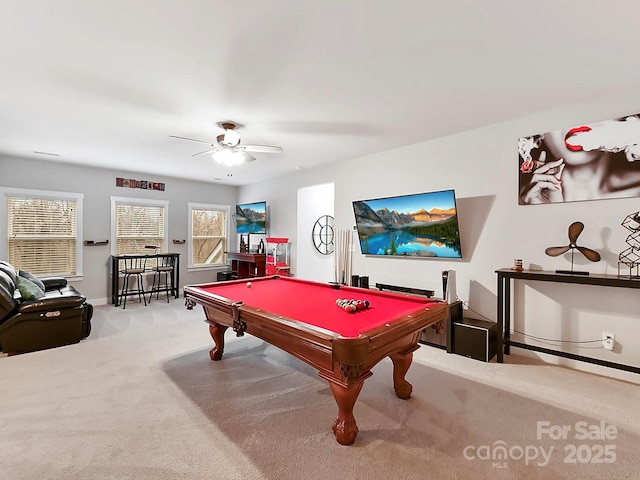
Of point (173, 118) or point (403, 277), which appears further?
point (403, 277)

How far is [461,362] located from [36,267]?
682 centimetres

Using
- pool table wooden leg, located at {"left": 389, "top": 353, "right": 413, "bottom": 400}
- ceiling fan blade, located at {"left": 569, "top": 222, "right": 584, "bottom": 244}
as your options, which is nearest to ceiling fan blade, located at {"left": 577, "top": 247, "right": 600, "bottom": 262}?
ceiling fan blade, located at {"left": 569, "top": 222, "right": 584, "bottom": 244}

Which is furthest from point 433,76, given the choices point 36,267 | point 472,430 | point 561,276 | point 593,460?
point 36,267

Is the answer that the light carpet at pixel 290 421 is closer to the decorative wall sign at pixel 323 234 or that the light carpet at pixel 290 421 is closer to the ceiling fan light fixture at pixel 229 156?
the ceiling fan light fixture at pixel 229 156

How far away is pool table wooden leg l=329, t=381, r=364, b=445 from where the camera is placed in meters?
1.96

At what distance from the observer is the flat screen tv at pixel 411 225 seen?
3.89m

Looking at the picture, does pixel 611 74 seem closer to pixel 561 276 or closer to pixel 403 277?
pixel 561 276

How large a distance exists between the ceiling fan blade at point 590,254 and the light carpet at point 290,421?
1.11 m

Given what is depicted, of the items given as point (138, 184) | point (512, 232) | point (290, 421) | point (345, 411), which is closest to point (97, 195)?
point (138, 184)

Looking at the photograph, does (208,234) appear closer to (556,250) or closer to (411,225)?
(411,225)

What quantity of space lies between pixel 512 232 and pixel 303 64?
2.84m

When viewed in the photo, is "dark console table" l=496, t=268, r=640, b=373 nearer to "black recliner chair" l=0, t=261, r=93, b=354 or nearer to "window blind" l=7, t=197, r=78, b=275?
"black recliner chair" l=0, t=261, r=93, b=354

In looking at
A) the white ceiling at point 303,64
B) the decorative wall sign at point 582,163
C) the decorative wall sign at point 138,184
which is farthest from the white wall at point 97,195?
the decorative wall sign at point 582,163

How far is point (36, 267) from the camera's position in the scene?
18.0ft
